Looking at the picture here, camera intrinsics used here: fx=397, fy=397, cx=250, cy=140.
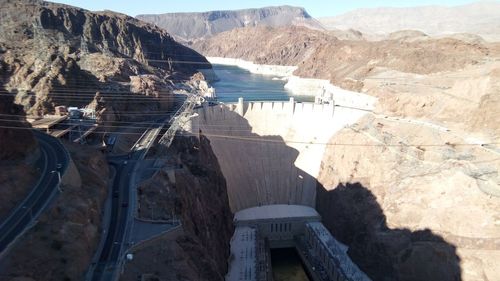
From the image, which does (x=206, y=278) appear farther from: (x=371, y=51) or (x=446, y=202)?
(x=371, y=51)

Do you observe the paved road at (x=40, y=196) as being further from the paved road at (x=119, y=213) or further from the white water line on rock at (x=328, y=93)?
the white water line on rock at (x=328, y=93)

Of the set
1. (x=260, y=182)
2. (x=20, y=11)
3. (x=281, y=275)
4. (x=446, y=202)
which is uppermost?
(x=20, y=11)

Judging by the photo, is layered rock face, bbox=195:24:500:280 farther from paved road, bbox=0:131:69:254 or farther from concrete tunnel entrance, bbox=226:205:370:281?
paved road, bbox=0:131:69:254

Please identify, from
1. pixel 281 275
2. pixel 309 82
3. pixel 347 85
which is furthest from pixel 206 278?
pixel 309 82

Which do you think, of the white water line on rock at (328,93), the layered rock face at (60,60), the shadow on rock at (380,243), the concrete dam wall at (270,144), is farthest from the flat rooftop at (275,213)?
the white water line on rock at (328,93)

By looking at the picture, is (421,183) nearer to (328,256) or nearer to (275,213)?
(328,256)

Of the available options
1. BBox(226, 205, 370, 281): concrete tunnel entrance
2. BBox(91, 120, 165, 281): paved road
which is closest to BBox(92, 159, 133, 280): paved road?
BBox(91, 120, 165, 281): paved road
